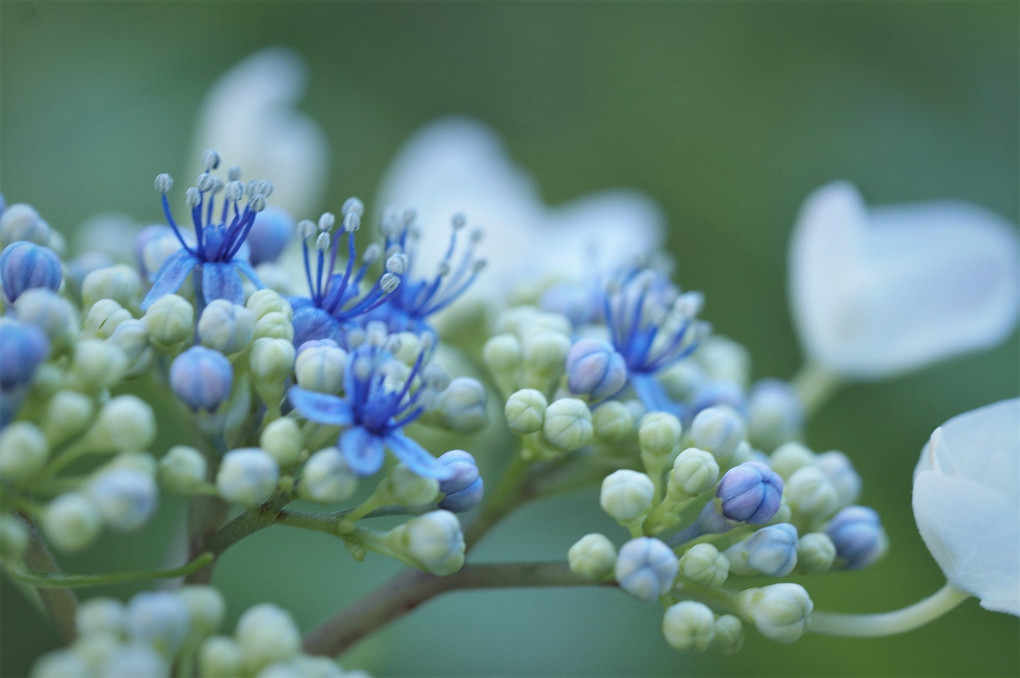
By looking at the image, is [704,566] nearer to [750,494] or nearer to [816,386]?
Result: [750,494]

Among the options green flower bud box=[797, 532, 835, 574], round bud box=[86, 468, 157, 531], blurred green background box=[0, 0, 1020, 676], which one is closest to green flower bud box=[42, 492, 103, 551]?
round bud box=[86, 468, 157, 531]

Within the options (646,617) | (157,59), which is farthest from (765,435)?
(157,59)

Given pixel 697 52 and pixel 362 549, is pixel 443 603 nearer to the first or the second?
pixel 362 549

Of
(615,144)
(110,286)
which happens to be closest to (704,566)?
(110,286)

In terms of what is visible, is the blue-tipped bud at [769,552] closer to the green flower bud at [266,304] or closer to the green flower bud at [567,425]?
the green flower bud at [567,425]

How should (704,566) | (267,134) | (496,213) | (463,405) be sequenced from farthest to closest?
(496,213) < (267,134) < (463,405) < (704,566)

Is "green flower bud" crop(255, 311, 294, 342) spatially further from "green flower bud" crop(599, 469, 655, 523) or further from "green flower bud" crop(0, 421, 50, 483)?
"green flower bud" crop(599, 469, 655, 523)
